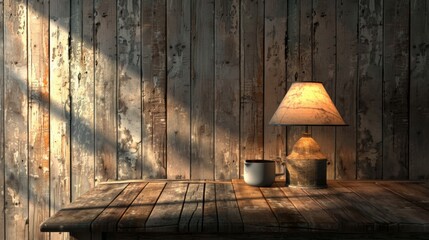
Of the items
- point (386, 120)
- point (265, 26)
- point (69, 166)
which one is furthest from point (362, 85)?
point (69, 166)

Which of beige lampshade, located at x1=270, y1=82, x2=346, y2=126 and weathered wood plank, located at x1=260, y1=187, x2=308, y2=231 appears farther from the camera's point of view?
beige lampshade, located at x1=270, y1=82, x2=346, y2=126

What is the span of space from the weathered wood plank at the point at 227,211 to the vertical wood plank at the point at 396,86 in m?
0.77

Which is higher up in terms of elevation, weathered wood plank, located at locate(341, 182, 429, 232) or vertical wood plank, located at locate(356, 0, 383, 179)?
vertical wood plank, located at locate(356, 0, 383, 179)

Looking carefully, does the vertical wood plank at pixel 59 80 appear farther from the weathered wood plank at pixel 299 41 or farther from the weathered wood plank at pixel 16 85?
the weathered wood plank at pixel 299 41

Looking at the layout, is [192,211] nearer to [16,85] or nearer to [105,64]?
[105,64]

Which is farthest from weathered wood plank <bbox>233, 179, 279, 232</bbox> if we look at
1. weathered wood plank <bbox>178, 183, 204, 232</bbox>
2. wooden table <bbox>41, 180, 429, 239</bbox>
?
weathered wood plank <bbox>178, 183, 204, 232</bbox>

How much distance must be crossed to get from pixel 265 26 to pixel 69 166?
42.6 inches

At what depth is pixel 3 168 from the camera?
2449 mm

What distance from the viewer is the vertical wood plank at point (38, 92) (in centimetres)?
242

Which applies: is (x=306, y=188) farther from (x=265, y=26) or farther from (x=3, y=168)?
(x=3, y=168)

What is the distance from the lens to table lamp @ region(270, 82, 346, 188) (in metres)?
Answer: 2.07

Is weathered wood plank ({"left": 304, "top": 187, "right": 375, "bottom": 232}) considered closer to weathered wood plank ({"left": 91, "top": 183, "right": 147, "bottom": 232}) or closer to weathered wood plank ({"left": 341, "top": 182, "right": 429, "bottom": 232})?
weathered wood plank ({"left": 341, "top": 182, "right": 429, "bottom": 232})

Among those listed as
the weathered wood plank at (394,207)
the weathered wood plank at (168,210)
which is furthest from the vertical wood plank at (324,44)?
the weathered wood plank at (168,210)

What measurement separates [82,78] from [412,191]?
1471mm
